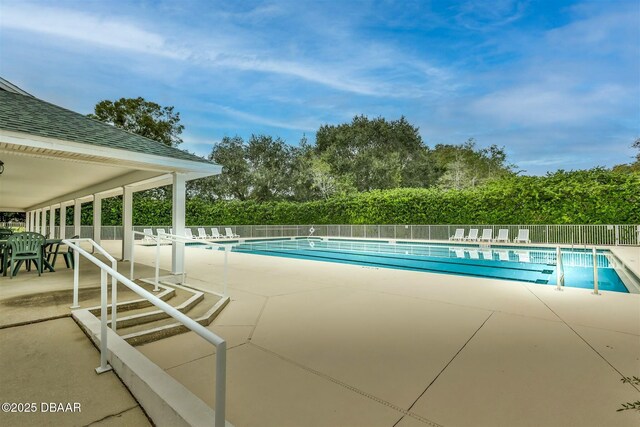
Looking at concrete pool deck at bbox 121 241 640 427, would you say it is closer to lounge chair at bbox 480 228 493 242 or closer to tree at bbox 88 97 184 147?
lounge chair at bbox 480 228 493 242

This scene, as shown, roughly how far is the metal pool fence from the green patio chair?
13027mm

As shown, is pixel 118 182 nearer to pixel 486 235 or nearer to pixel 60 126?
pixel 60 126

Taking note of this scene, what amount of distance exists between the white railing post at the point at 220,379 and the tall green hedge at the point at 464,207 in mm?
18363

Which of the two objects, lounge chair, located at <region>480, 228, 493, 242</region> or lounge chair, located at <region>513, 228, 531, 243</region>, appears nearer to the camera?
lounge chair, located at <region>513, 228, 531, 243</region>

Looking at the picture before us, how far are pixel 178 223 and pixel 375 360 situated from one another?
4.88 meters

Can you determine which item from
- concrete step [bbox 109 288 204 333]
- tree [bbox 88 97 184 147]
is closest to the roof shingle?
concrete step [bbox 109 288 204 333]

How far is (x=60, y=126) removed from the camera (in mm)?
5199

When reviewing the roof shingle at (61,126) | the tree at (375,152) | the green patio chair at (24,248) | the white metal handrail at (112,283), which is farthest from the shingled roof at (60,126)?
the tree at (375,152)

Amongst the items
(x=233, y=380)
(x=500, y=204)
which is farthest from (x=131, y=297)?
(x=500, y=204)

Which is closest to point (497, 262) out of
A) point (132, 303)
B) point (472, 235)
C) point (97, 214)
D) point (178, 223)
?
point (472, 235)

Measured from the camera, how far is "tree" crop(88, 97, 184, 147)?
2455 cm

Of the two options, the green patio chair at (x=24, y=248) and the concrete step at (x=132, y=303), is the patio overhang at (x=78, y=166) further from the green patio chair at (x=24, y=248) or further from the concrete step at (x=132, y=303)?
the concrete step at (x=132, y=303)

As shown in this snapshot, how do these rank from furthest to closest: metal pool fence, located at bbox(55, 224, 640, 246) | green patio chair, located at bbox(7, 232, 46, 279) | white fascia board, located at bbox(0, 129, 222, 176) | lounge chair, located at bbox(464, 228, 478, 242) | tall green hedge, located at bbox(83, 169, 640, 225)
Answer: lounge chair, located at bbox(464, 228, 478, 242), tall green hedge, located at bbox(83, 169, 640, 225), metal pool fence, located at bbox(55, 224, 640, 246), green patio chair, located at bbox(7, 232, 46, 279), white fascia board, located at bbox(0, 129, 222, 176)

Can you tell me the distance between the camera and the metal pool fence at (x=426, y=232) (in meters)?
14.1
